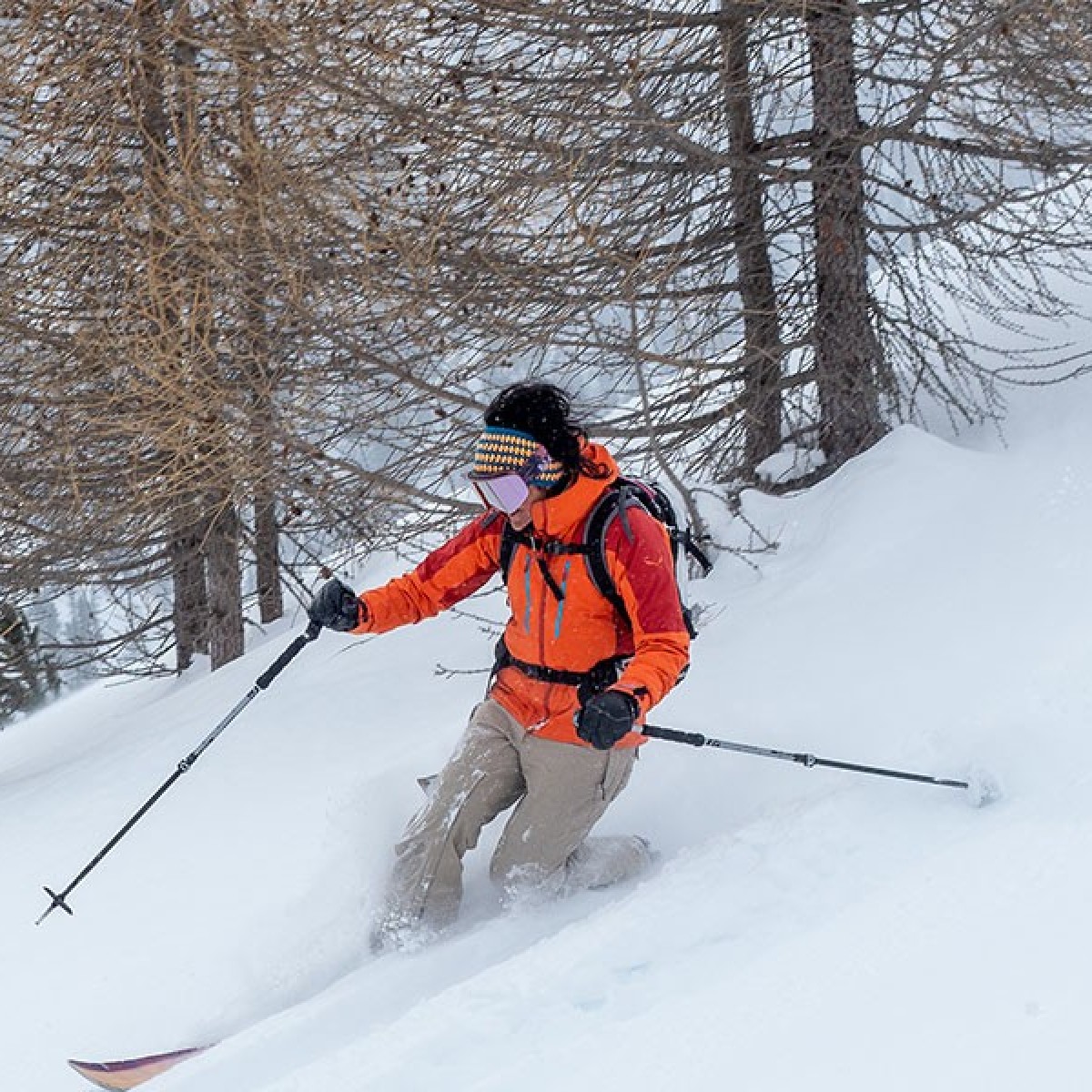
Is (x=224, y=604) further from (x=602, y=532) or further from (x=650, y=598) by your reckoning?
(x=650, y=598)

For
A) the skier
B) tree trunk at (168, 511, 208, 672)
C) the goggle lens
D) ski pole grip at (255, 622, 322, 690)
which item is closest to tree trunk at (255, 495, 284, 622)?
tree trunk at (168, 511, 208, 672)

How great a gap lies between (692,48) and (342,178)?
1.94m

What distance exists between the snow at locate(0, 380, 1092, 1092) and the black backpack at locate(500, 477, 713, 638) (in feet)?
3.23

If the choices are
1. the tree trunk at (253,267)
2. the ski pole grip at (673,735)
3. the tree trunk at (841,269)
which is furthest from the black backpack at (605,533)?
the tree trunk at (841,269)

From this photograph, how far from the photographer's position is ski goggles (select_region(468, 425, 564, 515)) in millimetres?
3836

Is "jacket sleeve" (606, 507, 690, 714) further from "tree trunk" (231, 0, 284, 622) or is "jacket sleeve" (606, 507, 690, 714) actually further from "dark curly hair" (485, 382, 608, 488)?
"tree trunk" (231, 0, 284, 622)

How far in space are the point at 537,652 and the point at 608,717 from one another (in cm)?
64

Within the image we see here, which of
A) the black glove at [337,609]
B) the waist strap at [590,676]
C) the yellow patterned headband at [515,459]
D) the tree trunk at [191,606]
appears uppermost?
the yellow patterned headband at [515,459]

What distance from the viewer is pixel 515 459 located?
3834 mm

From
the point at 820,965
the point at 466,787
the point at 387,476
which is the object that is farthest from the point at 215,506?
the point at 820,965

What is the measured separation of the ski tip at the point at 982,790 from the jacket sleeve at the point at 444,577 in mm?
1808

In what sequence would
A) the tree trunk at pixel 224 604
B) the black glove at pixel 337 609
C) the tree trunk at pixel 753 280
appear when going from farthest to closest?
1. the tree trunk at pixel 224 604
2. the tree trunk at pixel 753 280
3. the black glove at pixel 337 609

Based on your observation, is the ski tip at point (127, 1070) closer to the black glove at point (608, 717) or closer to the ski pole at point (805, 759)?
the black glove at point (608, 717)

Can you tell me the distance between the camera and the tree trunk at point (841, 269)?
6223 millimetres
